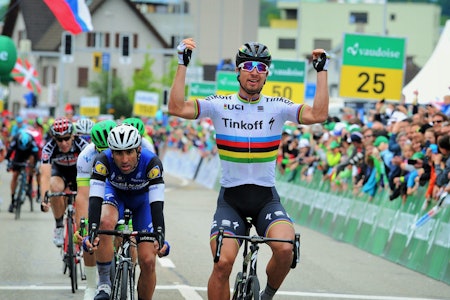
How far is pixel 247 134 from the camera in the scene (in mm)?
9289

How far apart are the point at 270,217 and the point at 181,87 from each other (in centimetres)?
118

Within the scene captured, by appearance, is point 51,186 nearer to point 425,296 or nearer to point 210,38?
point 425,296

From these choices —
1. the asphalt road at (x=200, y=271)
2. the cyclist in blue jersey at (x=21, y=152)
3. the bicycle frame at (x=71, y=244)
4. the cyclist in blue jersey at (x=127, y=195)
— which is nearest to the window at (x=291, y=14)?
the cyclist in blue jersey at (x=21, y=152)

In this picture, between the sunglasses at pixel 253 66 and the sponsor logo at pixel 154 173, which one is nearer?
the sunglasses at pixel 253 66

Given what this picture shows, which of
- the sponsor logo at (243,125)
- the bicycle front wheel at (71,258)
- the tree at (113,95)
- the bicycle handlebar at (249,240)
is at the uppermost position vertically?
the sponsor logo at (243,125)

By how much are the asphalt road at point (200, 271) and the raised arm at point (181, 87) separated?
342 centimetres

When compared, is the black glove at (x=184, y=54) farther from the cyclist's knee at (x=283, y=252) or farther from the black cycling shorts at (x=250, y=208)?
the cyclist's knee at (x=283, y=252)

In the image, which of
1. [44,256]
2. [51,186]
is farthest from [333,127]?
[51,186]

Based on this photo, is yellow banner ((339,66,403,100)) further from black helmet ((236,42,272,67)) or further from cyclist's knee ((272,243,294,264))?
cyclist's knee ((272,243,294,264))

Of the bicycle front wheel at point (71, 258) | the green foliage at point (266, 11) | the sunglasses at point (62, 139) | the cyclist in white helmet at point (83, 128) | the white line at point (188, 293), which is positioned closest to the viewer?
the white line at point (188, 293)

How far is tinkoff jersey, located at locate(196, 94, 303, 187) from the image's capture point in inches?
365

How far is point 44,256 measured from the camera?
638 inches

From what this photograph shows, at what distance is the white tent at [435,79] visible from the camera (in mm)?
23484

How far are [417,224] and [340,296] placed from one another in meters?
3.77
